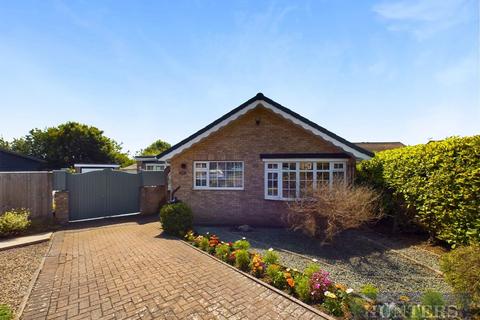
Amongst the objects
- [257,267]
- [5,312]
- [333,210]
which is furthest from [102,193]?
[333,210]

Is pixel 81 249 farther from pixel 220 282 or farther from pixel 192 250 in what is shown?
pixel 220 282

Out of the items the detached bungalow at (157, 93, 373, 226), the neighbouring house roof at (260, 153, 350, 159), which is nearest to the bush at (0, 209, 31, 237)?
the detached bungalow at (157, 93, 373, 226)

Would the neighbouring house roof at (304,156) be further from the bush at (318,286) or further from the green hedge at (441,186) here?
the bush at (318,286)

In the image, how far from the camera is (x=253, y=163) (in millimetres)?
11594

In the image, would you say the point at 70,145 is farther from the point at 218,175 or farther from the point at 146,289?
the point at 146,289

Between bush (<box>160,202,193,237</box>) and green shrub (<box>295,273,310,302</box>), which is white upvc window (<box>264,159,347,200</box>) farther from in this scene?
green shrub (<box>295,273,310,302</box>)

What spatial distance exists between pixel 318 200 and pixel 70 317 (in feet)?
23.5

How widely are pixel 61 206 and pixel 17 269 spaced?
5.58 m

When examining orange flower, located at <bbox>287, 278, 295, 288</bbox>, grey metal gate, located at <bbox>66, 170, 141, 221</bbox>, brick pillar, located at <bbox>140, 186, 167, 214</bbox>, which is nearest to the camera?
orange flower, located at <bbox>287, 278, 295, 288</bbox>

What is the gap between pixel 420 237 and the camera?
873 centimetres

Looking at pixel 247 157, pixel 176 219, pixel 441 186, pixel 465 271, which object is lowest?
pixel 176 219

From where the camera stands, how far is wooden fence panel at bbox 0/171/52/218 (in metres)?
10.4

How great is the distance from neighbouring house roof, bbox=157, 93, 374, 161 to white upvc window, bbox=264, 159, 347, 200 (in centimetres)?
94

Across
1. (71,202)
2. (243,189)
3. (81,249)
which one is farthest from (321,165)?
(71,202)
